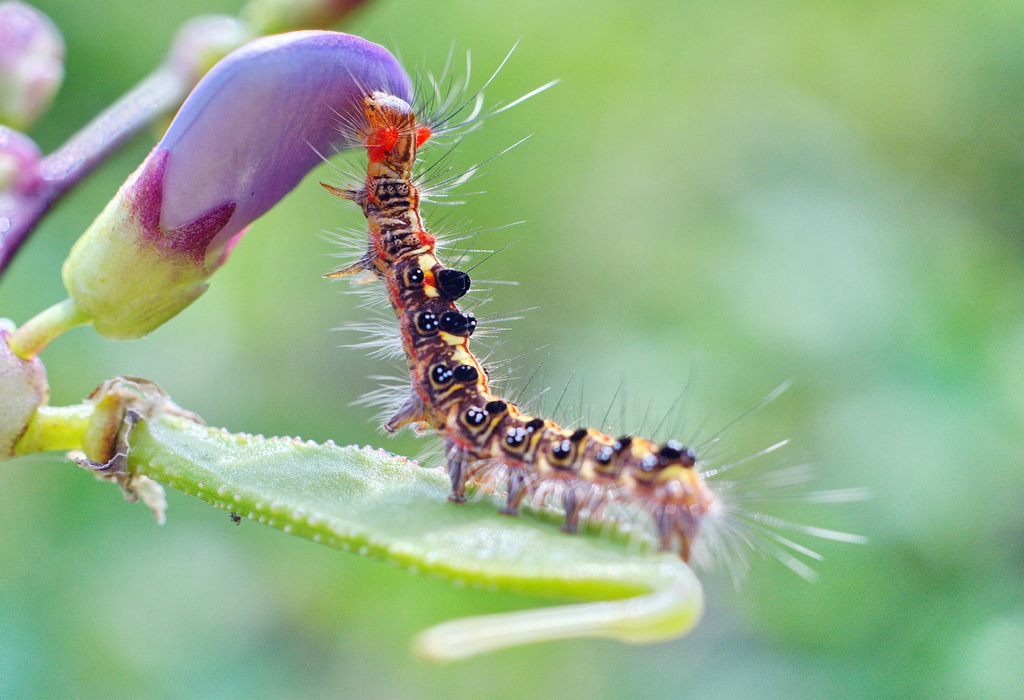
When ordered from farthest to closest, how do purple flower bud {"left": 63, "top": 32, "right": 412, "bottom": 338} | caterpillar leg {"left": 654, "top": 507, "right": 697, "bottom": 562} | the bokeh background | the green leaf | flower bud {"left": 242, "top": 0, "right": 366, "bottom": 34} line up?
the bokeh background
flower bud {"left": 242, "top": 0, "right": 366, "bottom": 34}
caterpillar leg {"left": 654, "top": 507, "right": 697, "bottom": 562}
purple flower bud {"left": 63, "top": 32, "right": 412, "bottom": 338}
the green leaf

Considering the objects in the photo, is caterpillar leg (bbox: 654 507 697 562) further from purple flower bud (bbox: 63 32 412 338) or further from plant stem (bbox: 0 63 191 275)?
plant stem (bbox: 0 63 191 275)

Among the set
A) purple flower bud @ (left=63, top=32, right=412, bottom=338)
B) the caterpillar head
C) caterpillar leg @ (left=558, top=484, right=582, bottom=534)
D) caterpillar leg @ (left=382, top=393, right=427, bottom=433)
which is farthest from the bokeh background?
caterpillar leg @ (left=558, top=484, right=582, bottom=534)

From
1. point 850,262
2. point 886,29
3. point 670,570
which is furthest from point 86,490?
point 886,29

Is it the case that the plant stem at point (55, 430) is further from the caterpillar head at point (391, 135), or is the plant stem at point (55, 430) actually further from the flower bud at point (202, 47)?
the flower bud at point (202, 47)

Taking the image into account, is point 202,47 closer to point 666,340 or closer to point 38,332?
point 38,332

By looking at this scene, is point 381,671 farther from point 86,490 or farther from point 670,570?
point 670,570

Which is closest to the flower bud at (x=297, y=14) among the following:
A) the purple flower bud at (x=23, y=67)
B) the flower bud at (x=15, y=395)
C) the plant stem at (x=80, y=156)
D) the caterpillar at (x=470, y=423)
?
the plant stem at (x=80, y=156)
